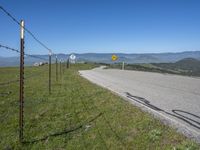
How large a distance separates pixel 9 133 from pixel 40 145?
1511mm

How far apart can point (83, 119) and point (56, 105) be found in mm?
3532

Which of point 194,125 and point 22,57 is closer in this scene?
point 22,57

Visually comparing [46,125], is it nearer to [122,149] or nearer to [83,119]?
[83,119]

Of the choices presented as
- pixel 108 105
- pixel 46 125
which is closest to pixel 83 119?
pixel 46 125

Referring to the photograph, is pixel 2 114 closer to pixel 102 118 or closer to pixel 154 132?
pixel 102 118

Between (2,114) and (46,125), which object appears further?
(2,114)

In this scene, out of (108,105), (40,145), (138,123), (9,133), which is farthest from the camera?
(108,105)

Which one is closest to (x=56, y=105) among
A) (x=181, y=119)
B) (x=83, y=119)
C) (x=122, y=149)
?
(x=83, y=119)

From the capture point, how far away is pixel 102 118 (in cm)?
951

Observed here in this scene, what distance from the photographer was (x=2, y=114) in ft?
36.2

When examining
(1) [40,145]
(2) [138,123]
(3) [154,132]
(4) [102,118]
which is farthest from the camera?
(4) [102,118]

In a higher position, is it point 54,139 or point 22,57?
point 22,57

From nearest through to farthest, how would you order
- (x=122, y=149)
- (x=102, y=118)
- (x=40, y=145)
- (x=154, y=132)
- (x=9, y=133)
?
→ 1. (x=122, y=149)
2. (x=40, y=145)
3. (x=154, y=132)
4. (x=9, y=133)
5. (x=102, y=118)

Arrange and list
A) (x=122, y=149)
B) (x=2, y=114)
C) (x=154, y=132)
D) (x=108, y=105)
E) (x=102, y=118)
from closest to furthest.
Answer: (x=122, y=149)
(x=154, y=132)
(x=102, y=118)
(x=2, y=114)
(x=108, y=105)
